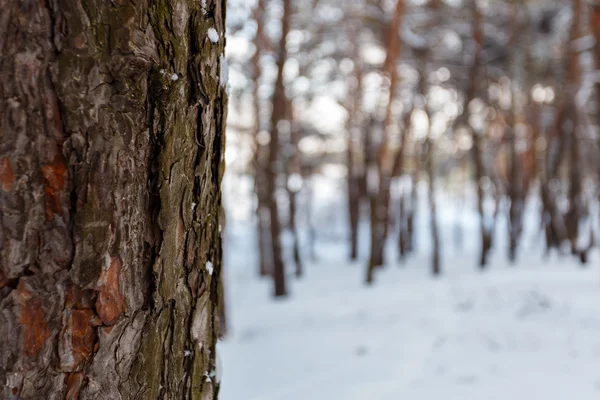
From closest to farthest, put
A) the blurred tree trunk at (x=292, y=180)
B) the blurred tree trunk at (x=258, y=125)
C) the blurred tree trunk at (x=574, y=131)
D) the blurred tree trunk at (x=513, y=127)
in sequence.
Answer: the blurred tree trunk at (x=258, y=125), the blurred tree trunk at (x=574, y=131), the blurred tree trunk at (x=292, y=180), the blurred tree trunk at (x=513, y=127)

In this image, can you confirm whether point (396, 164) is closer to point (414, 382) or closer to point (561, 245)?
point (561, 245)

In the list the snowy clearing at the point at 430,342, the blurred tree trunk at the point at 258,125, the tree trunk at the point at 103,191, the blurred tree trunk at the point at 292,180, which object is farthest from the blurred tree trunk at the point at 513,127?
the tree trunk at the point at 103,191

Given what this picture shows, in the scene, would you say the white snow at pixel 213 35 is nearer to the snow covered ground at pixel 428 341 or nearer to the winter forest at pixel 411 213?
the winter forest at pixel 411 213

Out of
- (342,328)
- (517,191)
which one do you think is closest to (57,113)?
(342,328)

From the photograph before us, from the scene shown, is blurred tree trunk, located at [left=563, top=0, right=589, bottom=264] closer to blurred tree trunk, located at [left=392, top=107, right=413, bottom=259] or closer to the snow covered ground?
the snow covered ground

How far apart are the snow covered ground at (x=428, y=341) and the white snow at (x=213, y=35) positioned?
296 cm

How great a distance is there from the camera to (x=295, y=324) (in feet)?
18.9

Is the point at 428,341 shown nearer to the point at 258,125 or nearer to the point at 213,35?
the point at 213,35

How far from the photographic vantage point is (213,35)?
94cm

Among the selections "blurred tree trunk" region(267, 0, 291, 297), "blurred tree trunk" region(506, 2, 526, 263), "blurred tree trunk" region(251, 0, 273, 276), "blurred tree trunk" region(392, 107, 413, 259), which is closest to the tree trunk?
"blurred tree trunk" region(267, 0, 291, 297)

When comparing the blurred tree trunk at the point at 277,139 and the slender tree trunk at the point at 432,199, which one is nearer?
the blurred tree trunk at the point at 277,139

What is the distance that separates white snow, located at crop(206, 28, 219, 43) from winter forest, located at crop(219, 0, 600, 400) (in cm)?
15

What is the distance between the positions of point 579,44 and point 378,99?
3.92m

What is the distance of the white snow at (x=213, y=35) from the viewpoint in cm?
93
